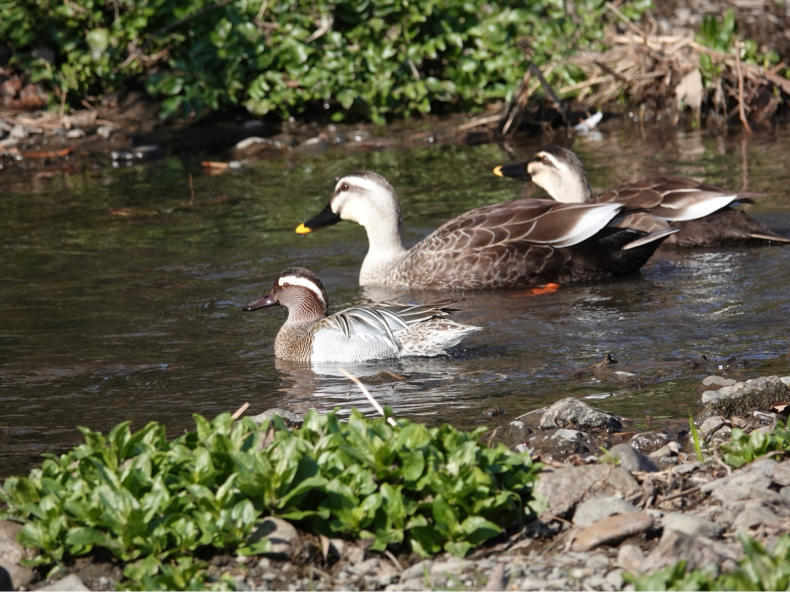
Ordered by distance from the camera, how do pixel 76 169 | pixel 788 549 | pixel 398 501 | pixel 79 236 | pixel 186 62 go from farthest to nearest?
pixel 186 62
pixel 76 169
pixel 79 236
pixel 398 501
pixel 788 549

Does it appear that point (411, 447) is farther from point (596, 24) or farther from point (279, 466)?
point (596, 24)

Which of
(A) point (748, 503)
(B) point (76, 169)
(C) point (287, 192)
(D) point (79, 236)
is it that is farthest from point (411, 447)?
(B) point (76, 169)

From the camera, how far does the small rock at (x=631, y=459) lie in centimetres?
477

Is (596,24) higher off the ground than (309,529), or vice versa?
(596,24)

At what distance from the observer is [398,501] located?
4082 mm

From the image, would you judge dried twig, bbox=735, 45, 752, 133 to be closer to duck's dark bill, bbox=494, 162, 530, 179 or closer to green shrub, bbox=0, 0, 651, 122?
green shrub, bbox=0, 0, 651, 122

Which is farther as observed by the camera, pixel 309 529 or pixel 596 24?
pixel 596 24

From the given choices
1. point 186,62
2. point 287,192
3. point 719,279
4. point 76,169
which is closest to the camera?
point 719,279

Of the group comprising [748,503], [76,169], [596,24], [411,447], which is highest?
[596,24]

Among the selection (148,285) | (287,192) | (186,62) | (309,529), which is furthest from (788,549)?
(186,62)

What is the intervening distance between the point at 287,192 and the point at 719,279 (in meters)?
5.29

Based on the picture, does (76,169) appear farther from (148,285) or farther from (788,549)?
(788,549)

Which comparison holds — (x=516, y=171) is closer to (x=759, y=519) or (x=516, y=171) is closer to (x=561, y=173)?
(x=561, y=173)

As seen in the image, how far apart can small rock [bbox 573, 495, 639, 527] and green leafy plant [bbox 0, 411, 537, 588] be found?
0.61ft
